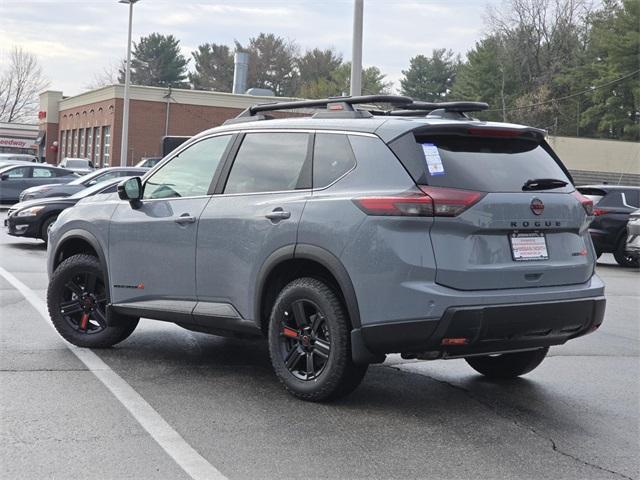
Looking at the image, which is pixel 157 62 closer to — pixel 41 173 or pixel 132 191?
pixel 41 173

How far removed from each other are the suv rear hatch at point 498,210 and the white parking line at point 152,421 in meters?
1.74

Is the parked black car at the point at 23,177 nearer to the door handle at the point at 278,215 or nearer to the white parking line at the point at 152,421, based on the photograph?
the white parking line at the point at 152,421

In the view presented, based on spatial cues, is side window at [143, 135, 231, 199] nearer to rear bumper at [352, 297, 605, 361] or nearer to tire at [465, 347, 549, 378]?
rear bumper at [352, 297, 605, 361]

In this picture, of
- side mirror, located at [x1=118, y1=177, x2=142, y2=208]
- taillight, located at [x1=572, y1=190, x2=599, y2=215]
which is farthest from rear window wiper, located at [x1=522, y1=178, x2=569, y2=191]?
side mirror, located at [x1=118, y1=177, x2=142, y2=208]

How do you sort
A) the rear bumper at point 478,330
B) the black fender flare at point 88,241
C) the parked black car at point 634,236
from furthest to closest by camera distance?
the parked black car at point 634,236 → the black fender flare at point 88,241 → the rear bumper at point 478,330

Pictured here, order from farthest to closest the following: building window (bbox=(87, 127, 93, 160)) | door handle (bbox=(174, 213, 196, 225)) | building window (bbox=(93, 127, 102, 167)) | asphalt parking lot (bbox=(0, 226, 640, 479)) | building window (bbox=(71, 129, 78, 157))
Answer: building window (bbox=(71, 129, 78, 157))
building window (bbox=(87, 127, 93, 160))
building window (bbox=(93, 127, 102, 167))
door handle (bbox=(174, 213, 196, 225))
asphalt parking lot (bbox=(0, 226, 640, 479))

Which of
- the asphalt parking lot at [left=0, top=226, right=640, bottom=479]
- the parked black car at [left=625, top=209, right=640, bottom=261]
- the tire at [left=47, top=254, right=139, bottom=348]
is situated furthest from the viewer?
the parked black car at [left=625, top=209, right=640, bottom=261]

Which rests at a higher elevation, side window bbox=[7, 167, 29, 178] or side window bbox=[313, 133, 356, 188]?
side window bbox=[313, 133, 356, 188]

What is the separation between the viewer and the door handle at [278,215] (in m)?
5.99

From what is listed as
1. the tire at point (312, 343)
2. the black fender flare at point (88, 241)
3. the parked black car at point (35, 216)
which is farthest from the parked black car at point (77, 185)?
the tire at point (312, 343)

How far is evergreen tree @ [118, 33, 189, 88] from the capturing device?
3784 inches

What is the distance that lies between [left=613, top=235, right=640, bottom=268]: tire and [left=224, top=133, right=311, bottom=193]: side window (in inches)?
544

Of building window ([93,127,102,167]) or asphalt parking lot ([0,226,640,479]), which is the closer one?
asphalt parking lot ([0,226,640,479])

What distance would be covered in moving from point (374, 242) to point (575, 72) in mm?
64286
